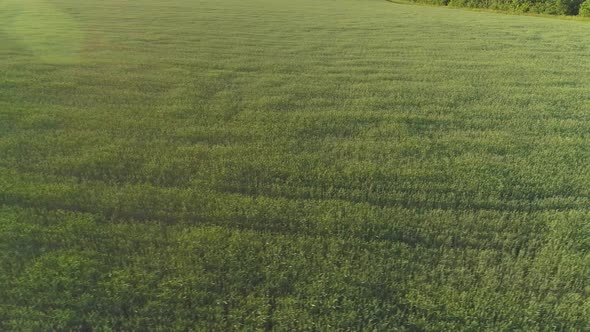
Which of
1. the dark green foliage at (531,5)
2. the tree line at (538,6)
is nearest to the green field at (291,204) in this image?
the tree line at (538,6)

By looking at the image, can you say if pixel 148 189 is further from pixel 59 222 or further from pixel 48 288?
pixel 48 288

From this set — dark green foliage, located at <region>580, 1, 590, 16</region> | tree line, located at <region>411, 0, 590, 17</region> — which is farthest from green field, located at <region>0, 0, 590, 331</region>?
tree line, located at <region>411, 0, 590, 17</region>

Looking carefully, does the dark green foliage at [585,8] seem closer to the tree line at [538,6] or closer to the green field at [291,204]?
the tree line at [538,6]

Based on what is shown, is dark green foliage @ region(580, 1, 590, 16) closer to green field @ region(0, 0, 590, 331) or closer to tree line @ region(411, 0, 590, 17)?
tree line @ region(411, 0, 590, 17)

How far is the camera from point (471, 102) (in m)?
8.58

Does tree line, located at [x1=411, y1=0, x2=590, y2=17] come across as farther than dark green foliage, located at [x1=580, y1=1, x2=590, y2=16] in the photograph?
Yes

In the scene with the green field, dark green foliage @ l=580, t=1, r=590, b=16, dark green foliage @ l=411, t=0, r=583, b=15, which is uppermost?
dark green foliage @ l=411, t=0, r=583, b=15

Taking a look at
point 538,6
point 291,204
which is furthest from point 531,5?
point 291,204

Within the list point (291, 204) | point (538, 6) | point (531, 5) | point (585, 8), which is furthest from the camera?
point (531, 5)

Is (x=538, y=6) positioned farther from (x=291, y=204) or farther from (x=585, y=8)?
(x=291, y=204)

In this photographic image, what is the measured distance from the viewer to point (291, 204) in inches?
174

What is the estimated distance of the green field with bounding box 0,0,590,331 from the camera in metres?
3.12

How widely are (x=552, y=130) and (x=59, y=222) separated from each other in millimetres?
7823

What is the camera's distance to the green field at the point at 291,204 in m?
3.12
